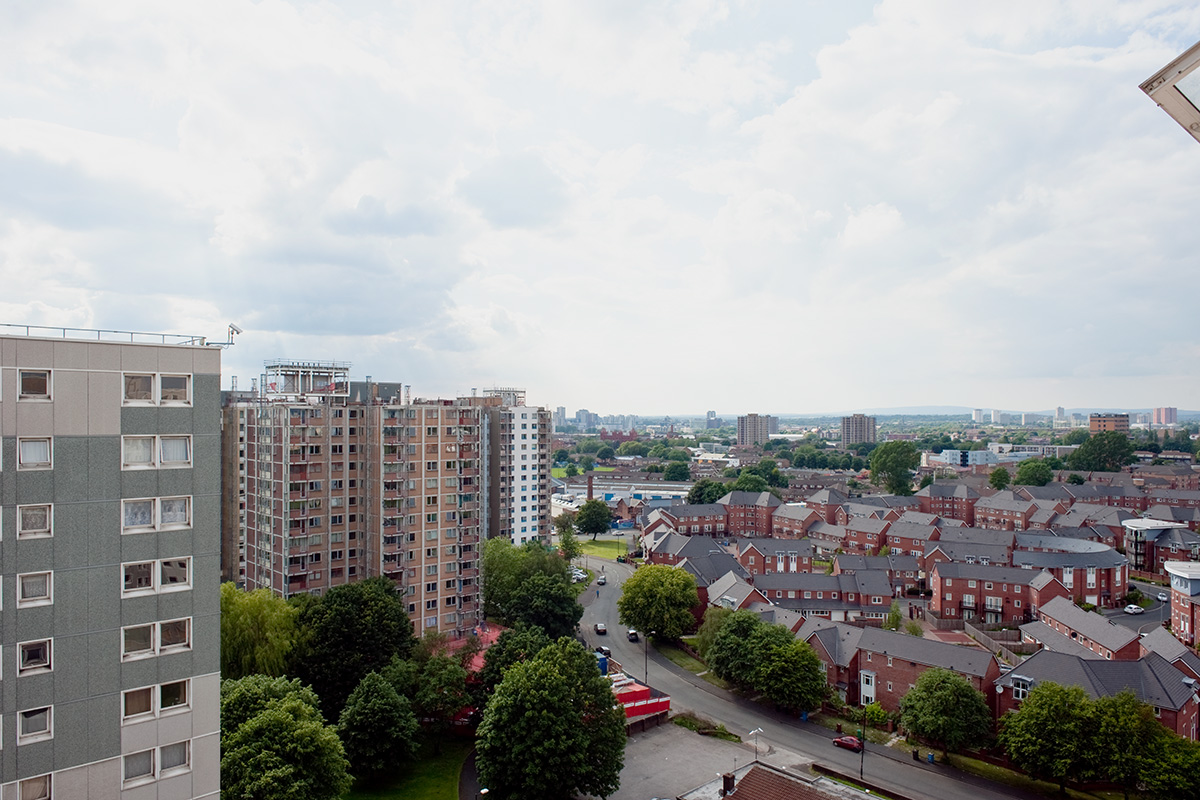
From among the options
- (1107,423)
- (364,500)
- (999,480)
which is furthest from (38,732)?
(1107,423)

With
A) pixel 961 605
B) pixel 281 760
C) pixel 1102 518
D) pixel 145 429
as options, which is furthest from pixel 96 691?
pixel 1102 518

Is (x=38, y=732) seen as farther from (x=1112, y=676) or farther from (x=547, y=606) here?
(x=1112, y=676)

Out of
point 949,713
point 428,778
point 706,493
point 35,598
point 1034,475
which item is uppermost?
point 35,598

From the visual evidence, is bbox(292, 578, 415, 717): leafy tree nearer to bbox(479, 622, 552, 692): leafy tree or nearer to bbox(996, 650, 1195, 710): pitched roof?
bbox(479, 622, 552, 692): leafy tree

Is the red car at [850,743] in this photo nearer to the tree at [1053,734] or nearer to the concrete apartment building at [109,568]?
the tree at [1053,734]

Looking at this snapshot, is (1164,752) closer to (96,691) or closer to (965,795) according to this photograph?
(965,795)

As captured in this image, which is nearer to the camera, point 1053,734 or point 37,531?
point 37,531
